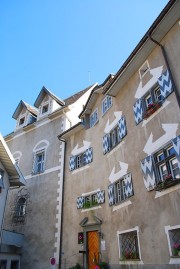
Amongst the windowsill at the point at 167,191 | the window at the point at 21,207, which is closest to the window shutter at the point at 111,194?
the windowsill at the point at 167,191

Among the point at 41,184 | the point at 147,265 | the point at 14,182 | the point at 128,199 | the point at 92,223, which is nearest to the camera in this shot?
Answer: the point at 147,265

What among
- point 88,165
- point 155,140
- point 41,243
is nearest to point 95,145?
point 88,165

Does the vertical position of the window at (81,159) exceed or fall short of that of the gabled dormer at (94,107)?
it falls short

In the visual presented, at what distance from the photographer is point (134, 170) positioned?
11.5 metres

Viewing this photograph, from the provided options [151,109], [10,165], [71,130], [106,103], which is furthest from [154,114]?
[10,165]

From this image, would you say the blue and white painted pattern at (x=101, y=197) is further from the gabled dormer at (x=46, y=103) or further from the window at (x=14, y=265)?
the gabled dormer at (x=46, y=103)

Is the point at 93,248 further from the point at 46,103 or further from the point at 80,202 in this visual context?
the point at 46,103

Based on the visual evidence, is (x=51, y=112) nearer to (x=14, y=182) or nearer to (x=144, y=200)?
(x=14, y=182)

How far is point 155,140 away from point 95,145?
6.33 m

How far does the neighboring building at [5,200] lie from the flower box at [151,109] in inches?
320

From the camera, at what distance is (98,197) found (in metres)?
14.1

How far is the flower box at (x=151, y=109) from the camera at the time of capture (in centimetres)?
1048

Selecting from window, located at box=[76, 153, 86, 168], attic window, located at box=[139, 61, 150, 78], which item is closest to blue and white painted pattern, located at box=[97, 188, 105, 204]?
window, located at box=[76, 153, 86, 168]

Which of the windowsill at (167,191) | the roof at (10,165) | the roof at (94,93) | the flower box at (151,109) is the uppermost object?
the roof at (94,93)
